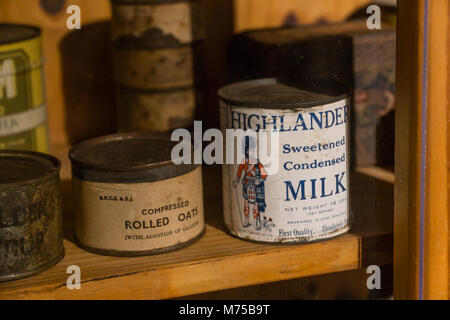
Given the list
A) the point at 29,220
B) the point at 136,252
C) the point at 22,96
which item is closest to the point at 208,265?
the point at 136,252

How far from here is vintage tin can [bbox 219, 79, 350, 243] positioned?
0.75 meters

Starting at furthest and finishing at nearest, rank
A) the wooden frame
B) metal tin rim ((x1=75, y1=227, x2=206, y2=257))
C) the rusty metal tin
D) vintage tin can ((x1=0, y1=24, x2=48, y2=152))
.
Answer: the rusty metal tin → vintage tin can ((x1=0, y1=24, x2=48, y2=152)) → metal tin rim ((x1=75, y1=227, x2=206, y2=257)) → the wooden frame

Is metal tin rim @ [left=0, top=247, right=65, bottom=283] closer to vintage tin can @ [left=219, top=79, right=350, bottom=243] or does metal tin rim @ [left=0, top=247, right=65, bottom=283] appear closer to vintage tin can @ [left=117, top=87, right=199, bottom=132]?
vintage tin can @ [left=219, top=79, right=350, bottom=243]

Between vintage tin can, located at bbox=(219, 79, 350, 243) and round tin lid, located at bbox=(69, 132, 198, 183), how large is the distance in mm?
60

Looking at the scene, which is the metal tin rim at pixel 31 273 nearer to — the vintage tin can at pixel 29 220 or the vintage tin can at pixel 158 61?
the vintage tin can at pixel 29 220

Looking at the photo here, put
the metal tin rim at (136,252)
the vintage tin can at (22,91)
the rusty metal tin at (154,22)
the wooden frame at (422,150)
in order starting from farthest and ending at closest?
the rusty metal tin at (154,22), the vintage tin can at (22,91), the metal tin rim at (136,252), the wooden frame at (422,150)

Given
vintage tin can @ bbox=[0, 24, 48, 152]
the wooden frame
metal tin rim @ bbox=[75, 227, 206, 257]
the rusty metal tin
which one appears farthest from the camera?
the rusty metal tin

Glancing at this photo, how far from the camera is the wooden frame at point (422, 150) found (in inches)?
26.5

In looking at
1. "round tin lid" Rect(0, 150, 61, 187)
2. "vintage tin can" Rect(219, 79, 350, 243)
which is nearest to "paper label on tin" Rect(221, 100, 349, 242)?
"vintage tin can" Rect(219, 79, 350, 243)

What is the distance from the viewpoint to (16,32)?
0.93 metres

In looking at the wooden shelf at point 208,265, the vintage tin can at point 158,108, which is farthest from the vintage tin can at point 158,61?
the wooden shelf at point 208,265

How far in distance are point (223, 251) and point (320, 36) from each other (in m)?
0.33

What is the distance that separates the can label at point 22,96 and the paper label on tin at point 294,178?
0.81 feet

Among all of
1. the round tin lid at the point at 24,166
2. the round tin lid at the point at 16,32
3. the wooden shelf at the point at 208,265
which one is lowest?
the wooden shelf at the point at 208,265
